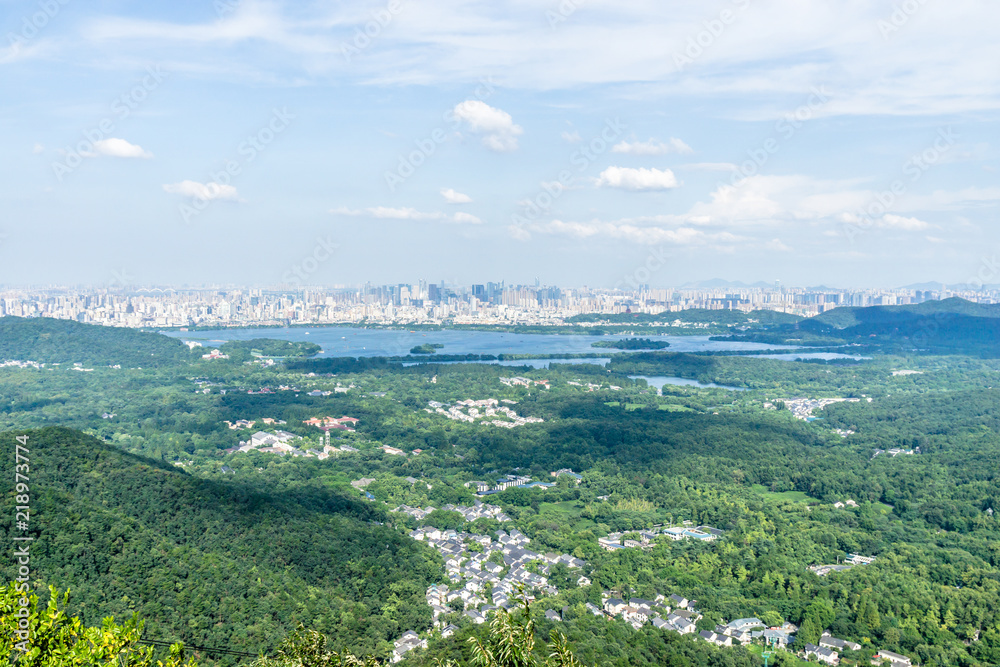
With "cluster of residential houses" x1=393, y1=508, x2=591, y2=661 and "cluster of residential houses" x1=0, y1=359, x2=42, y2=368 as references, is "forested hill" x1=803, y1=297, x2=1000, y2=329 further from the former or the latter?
"cluster of residential houses" x1=0, y1=359, x2=42, y2=368

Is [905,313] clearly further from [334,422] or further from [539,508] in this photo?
[539,508]

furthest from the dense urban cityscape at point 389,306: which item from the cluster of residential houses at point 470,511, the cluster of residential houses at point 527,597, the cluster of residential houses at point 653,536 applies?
the cluster of residential houses at point 653,536

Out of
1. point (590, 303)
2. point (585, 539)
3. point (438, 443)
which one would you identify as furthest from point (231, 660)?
point (590, 303)

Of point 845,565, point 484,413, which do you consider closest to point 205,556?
point 845,565

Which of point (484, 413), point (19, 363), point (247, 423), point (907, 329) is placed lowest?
point (247, 423)

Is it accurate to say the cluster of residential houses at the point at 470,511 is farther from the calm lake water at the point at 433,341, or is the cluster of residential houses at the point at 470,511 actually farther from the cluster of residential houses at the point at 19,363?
the cluster of residential houses at the point at 19,363
